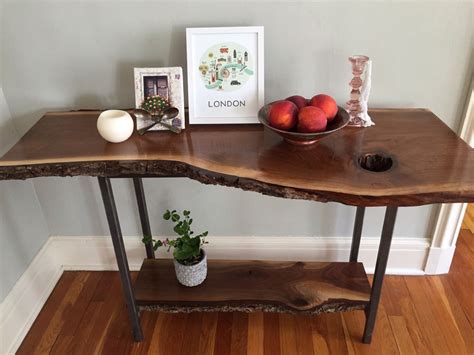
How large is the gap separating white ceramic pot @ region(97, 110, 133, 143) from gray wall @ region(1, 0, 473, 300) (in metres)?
→ 0.29

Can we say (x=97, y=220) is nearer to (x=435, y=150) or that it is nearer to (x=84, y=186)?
(x=84, y=186)

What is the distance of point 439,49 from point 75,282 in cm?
173

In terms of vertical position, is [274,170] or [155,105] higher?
[155,105]

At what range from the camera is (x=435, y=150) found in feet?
3.94

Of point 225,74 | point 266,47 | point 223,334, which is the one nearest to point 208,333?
point 223,334

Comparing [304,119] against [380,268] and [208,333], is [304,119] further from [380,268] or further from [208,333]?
[208,333]

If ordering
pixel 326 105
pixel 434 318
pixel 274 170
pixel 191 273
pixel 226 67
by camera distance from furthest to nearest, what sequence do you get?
pixel 434 318 < pixel 191 273 < pixel 226 67 < pixel 326 105 < pixel 274 170

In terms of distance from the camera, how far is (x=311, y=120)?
1.17m

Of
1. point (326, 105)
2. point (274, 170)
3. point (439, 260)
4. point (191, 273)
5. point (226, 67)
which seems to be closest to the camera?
point (274, 170)

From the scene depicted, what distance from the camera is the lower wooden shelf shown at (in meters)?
1.51

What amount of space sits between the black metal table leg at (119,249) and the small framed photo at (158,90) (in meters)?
0.23

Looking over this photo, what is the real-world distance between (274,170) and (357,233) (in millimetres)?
699

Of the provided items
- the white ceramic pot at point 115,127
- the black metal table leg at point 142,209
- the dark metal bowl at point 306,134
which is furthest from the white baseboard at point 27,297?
the dark metal bowl at point 306,134

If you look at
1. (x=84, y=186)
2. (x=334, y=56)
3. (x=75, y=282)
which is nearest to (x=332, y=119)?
(x=334, y=56)
